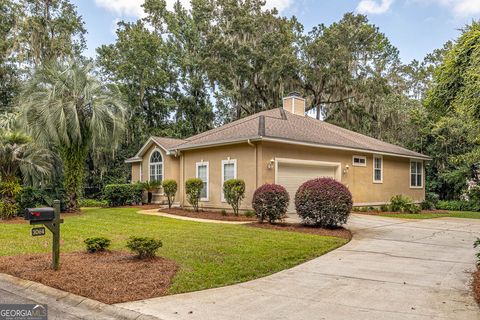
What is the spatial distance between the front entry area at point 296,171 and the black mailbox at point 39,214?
8.86m

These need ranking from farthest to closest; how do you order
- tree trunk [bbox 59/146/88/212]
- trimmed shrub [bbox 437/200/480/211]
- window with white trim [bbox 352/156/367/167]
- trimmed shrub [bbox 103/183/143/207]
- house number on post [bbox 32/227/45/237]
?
trimmed shrub [bbox 437/200/480/211]
trimmed shrub [bbox 103/183/143/207]
window with white trim [bbox 352/156/367/167]
tree trunk [bbox 59/146/88/212]
house number on post [bbox 32/227/45/237]

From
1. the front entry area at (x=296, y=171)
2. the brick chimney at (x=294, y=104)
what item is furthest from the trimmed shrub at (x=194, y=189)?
the brick chimney at (x=294, y=104)

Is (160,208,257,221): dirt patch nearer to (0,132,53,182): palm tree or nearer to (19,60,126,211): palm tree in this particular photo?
(19,60,126,211): palm tree


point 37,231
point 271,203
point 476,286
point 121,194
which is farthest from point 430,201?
point 37,231

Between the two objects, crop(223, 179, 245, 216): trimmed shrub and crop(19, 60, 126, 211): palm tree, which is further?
crop(19, 60, 126, 211): palm tree

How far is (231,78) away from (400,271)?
21.4 meters

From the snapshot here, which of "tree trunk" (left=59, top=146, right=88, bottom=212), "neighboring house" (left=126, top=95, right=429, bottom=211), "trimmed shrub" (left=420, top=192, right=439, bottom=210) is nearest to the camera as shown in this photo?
"neighboring house" (left=126, top=95, right=429, bottom=211)

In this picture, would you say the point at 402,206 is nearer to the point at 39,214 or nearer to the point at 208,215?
the point at 208,215

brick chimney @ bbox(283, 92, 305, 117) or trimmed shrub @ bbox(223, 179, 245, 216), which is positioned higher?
brick chimney @ bbox(283, 92, 305, 117)

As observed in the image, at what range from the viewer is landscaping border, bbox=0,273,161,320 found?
13.4 ft

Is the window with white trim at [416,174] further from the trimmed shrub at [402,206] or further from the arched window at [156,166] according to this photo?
the arched window at [156,166]

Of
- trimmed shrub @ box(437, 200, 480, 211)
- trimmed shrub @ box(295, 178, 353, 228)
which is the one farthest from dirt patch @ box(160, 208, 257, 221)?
trimmed shrub @ box(437, 200, 480, 211)

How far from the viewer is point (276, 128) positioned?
571 inches

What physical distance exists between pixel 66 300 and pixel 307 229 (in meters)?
6.69
